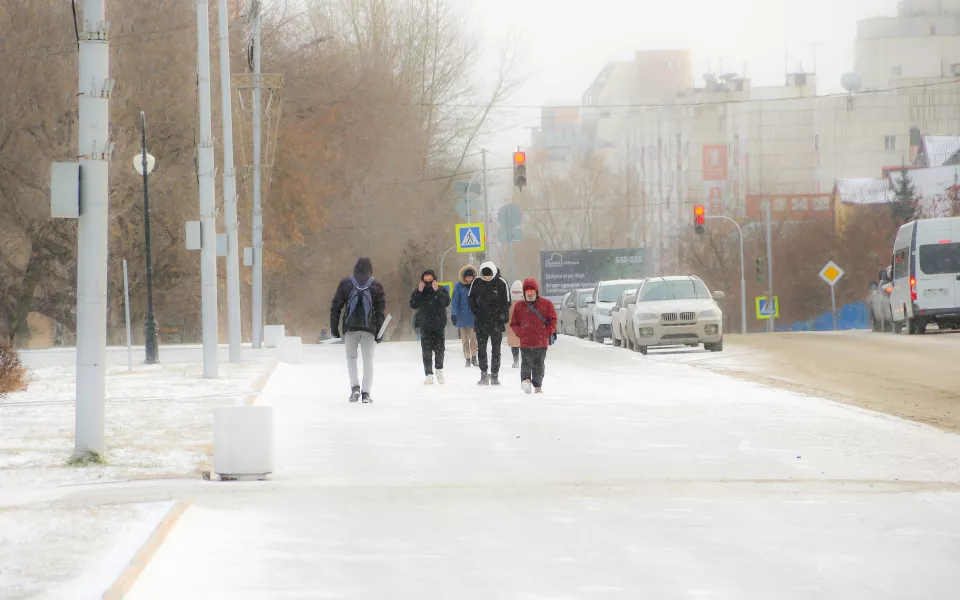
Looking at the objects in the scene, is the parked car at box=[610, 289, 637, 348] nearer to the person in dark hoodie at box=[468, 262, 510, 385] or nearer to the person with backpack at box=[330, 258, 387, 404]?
the person in dark hoodie at box=[468, 262, 510, 385]

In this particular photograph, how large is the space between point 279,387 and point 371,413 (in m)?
5.61

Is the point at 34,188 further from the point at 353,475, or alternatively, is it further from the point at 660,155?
the point at 660,155

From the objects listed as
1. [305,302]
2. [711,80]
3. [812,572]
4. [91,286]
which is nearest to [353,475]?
[91,286]

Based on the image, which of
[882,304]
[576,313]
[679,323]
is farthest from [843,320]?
[679,323]

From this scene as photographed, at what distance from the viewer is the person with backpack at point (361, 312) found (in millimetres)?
19797

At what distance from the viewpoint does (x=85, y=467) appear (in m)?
13.0

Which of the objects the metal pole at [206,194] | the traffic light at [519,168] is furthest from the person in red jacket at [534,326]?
the traffic light at [519,168]

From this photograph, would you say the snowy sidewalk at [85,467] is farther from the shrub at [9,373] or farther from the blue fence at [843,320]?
the blue fence at [843,320]

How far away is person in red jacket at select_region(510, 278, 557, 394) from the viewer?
69.5 feet

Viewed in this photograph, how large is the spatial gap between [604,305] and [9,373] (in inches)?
1022

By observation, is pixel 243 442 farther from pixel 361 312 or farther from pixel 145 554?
pixel 361 312

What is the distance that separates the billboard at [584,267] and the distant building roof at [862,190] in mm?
27930

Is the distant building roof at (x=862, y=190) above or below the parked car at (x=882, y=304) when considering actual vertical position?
above

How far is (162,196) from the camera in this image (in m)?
48.3
